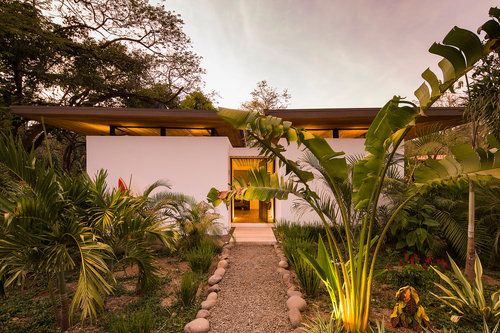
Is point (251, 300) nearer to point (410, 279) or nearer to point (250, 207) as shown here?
point (410, 279)

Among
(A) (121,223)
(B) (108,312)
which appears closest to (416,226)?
(A) (121,223)

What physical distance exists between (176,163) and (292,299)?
5629mm

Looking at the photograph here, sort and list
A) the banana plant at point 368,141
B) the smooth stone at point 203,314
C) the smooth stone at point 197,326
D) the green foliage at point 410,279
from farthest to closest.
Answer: the green foliage at point 410,279 < the smooth stone at point 203,314 < the smooth stone at point 197,326 < the banana plant at point 368,141

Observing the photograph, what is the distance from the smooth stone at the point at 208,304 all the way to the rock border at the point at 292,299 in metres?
1.14

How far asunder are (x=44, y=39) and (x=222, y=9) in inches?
288

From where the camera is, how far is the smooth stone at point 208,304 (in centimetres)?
363

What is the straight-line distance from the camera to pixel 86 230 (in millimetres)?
2998

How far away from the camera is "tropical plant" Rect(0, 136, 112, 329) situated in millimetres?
2490

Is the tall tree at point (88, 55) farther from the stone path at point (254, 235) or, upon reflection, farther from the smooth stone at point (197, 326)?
the smooth stone at point (197, 326)

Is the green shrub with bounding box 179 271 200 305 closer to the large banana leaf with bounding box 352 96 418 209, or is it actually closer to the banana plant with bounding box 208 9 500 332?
the banana plant with bounding box 208 9 500 332

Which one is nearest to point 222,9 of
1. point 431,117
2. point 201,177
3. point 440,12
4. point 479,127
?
point 201,177

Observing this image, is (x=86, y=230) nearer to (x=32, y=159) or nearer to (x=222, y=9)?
(x=32, y=159)

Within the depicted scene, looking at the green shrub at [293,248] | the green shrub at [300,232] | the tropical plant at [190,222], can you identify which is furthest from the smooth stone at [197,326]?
the green shrub at [300,232]

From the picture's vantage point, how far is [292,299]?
368 centimetres
